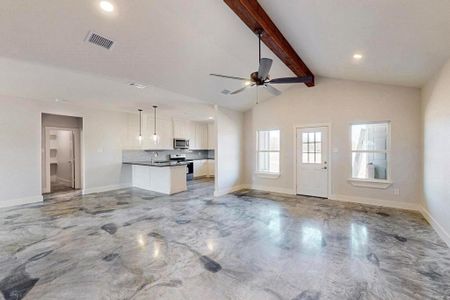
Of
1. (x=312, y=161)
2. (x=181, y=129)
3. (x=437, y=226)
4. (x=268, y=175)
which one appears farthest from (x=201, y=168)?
(x=437, y=226)

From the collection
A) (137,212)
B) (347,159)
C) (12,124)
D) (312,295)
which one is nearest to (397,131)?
(347,159)

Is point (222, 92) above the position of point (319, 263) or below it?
above

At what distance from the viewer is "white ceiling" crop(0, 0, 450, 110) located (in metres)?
2.43

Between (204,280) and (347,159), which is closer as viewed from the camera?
(204,280)

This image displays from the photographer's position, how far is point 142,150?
801 centimetres

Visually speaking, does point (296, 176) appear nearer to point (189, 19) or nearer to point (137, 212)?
point (137, 212)

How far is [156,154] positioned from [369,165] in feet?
22.9

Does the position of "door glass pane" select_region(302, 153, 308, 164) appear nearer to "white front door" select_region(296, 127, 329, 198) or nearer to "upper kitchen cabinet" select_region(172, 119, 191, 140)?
"white front door" select_region(296, 127, 329, 198)

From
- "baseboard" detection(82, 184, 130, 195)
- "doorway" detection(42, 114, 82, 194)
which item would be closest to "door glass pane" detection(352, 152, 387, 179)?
"baseboard" detection(82, 184, 130, 195)

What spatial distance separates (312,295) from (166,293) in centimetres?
135

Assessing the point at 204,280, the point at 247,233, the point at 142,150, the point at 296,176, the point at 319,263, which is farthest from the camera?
the point at 142,150

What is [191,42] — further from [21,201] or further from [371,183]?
[21,201]

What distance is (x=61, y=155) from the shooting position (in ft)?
26.6

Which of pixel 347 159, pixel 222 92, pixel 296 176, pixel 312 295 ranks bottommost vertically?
pixel 312 295
